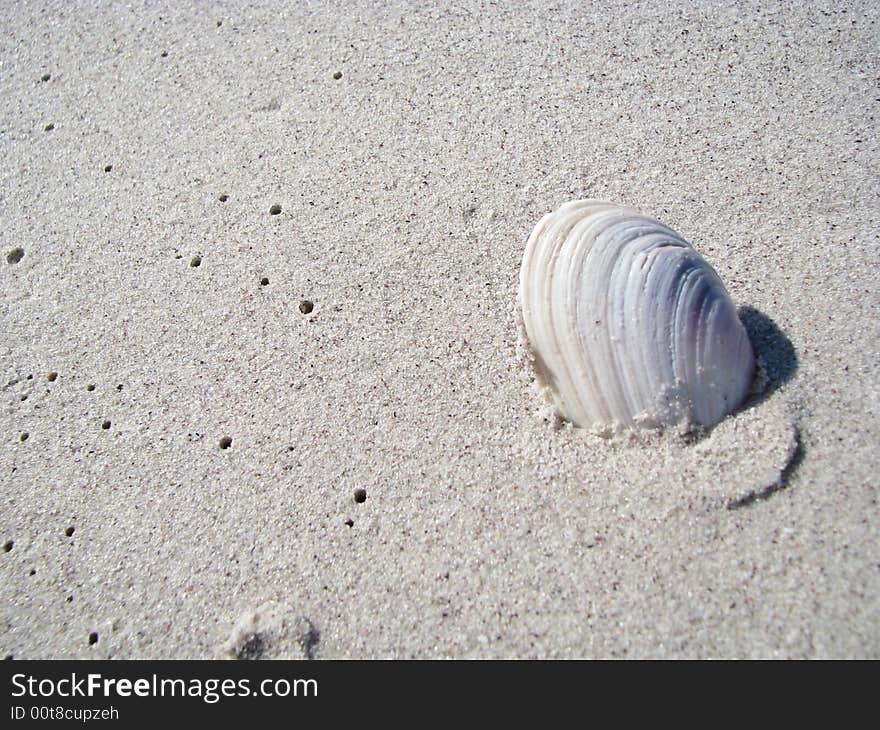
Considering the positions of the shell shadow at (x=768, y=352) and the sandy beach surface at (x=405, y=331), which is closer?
the sandy beach surface at (x=405, y=331)

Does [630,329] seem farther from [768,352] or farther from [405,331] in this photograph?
[405,331]

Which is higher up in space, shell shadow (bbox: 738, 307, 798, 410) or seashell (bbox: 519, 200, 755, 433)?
seashell (bbox: 519, 200, 755, 433)

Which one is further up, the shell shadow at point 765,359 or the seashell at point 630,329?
the seashell at point 630,329

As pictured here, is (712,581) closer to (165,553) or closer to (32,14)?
(165,553)

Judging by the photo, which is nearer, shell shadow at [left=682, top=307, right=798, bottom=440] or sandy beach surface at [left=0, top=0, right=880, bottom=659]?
sandy beach surface at [left=0, top=0, right=880, bottom=659]

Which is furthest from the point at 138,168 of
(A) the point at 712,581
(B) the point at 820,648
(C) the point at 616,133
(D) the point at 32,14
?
(B) the point at 820,648
